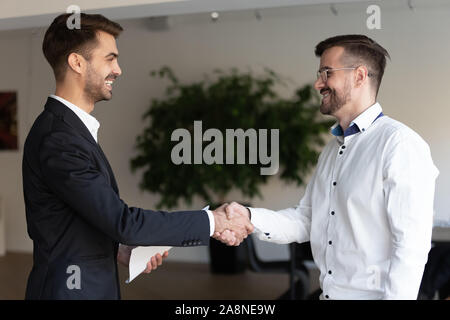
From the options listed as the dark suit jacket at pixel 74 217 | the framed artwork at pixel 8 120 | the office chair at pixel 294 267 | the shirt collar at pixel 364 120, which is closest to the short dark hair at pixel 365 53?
the shirt collar at pixel 364 120

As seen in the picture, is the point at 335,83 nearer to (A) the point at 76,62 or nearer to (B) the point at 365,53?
(B) the point at 365,53

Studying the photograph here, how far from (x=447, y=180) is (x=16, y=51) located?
20.4ft

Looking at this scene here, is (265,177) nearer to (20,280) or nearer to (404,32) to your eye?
(404,32)

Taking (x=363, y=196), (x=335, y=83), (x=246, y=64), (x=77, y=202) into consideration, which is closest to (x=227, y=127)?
(x=246, y=64)

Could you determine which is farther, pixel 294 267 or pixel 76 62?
pixel 294 267

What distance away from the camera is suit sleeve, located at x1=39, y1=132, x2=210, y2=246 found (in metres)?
1.80

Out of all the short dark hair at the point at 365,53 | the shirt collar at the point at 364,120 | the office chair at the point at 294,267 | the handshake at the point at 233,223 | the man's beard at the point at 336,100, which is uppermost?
the short dark hair at the point at 365,53

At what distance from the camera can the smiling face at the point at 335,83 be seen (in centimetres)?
217

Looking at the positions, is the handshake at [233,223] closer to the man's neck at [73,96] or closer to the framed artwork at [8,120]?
the man's neck at [73,96]

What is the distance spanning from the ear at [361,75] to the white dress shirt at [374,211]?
0.34 ft

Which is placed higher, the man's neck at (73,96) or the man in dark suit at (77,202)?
the man's neck at (73,96)

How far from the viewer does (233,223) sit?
238cm

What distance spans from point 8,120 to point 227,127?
3.85m

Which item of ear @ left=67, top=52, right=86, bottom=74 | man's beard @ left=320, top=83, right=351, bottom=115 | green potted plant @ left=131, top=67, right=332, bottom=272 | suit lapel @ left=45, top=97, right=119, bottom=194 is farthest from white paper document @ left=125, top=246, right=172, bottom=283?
green potted plant @ left=131, top=67, right=332, bottom=272
